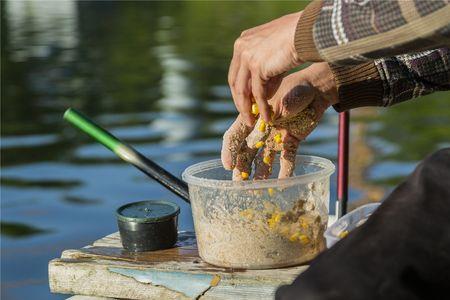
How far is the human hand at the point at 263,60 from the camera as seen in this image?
6.84ft

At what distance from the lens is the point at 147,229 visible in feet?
9.36

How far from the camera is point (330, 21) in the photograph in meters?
1.94

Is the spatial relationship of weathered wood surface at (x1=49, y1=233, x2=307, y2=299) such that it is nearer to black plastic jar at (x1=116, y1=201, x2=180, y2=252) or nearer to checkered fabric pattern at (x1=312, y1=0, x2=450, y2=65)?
black plastic jar at (x1=116, y1=201, x2=180, y2=252)

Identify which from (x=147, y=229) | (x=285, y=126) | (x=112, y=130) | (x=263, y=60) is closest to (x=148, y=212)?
(x=147, y=229)

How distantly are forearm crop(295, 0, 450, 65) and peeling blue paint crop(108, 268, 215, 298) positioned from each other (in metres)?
0.79

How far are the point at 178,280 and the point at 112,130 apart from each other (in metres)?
6.95

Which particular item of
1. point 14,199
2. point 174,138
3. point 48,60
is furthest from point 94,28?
point 14,199

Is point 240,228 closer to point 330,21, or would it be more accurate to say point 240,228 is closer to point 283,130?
point 283,130

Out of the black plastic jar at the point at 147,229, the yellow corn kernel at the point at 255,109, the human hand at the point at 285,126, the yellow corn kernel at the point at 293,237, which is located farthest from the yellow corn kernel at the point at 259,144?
the black plastic jar at the point at 147,229

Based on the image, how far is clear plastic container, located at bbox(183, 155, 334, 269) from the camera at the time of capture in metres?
2.58

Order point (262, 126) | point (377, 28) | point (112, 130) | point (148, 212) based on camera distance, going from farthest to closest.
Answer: point (112, 130), point (148, 212), point (262, 126), point (377, 28)

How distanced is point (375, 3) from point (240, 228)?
3.00ft

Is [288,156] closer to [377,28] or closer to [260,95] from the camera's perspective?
[260,95]

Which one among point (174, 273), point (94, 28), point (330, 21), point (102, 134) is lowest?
point (94, 28)
